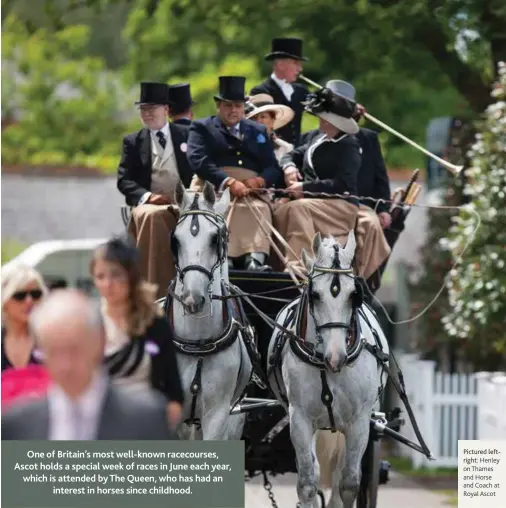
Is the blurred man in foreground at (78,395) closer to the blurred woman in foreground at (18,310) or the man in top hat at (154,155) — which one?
the blurred woman in foreground at (18,310)

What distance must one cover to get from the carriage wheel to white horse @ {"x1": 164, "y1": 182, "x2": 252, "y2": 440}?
1.01 m

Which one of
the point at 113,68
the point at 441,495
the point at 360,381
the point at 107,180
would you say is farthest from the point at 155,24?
the point at 360,381

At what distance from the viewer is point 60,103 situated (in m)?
27.3

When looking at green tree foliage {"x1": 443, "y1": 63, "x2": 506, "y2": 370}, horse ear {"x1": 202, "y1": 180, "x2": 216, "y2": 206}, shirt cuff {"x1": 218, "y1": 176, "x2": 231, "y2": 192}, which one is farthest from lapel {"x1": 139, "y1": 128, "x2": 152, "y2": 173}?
green tree foliage {"x1": 443, "y1": 63, "x2": 506, "y2": 370}

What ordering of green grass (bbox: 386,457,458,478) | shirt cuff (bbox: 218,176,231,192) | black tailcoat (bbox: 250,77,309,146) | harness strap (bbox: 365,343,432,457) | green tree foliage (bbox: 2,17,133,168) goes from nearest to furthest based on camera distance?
harness strap (bbox: 365,343,432,457) → shirt cuff (bbox: 218,176,231,192) → black tailcoat (bbox: 250,77,309,146) → green grass (bbox: 386,457,458,478) → green tree foliage (bbox: 2,17,133,168)

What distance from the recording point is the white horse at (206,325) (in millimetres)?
8391

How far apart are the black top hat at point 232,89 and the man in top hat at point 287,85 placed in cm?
113

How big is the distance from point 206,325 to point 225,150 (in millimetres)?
1066

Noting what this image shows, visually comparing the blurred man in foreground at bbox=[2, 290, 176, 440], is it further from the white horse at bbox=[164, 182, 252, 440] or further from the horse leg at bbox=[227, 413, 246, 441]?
the horse leg at bbox=[227, 413, 246, 441]

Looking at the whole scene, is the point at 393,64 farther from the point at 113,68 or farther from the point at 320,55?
the point at 113,68

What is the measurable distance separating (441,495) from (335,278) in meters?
2.93

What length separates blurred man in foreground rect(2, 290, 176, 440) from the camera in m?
7.11

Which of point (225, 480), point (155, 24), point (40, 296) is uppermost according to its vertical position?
point (155, 24)

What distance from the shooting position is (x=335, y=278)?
8.34m
